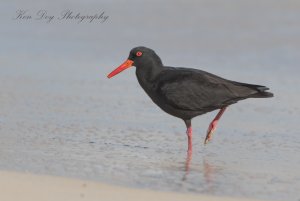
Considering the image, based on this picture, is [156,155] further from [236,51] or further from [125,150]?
[236,51]

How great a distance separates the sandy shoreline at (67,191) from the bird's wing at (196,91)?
212cm

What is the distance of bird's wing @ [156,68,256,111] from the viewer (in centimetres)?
768

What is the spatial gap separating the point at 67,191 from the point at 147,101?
3.94 meters

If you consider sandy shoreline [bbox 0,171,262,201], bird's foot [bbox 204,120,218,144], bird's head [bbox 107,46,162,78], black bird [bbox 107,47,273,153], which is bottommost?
sandy shoreline [bbox 0,171,262,201]

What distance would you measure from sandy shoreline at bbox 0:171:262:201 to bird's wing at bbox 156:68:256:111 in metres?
2.12

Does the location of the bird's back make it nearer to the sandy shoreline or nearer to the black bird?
the black bird

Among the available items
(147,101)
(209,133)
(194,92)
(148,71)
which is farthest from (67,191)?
(147,101)

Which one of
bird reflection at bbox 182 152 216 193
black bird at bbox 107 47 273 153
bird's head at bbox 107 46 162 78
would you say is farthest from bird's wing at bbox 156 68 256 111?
bird reflection at bbox 182 152 216 193

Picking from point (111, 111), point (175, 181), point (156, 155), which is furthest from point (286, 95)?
point (175, 181)

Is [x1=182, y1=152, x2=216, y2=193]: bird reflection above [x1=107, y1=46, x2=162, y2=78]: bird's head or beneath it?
beneath

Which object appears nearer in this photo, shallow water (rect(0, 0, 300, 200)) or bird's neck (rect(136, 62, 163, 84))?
shallow water (rect(0, 0, 300, 200))

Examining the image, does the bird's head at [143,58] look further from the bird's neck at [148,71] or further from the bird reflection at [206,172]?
the bird reflection at [206,172]

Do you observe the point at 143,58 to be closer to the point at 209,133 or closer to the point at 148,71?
the point at 148,71

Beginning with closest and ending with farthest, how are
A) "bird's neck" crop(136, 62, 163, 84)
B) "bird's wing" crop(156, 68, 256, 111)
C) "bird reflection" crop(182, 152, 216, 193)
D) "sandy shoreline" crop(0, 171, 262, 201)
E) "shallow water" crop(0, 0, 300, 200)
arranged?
"sandy shoreline" crop(0, 171, 262, 201) < "bird reflection" crop(182, 152, 216, 193) < "shallow water" crop(0, 0, 300, 200) < "bird's wing" crop(156, 68, 256, 111) < "bird's neck" crop(136, 62, 163, 84)
